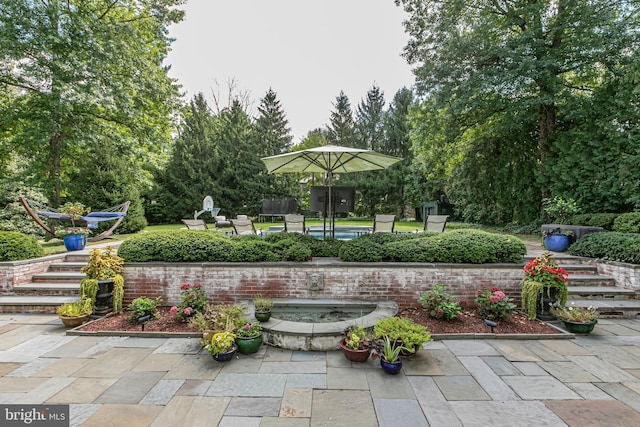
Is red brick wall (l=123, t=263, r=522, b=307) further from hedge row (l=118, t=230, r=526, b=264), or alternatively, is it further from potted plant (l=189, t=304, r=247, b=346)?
potted plant (l=189, t=304, r=247, b=346)

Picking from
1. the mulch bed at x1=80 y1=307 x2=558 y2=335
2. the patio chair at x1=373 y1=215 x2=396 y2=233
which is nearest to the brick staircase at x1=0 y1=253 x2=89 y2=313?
the mulch bed at x1=80 y1=307 x2=558 y2=335

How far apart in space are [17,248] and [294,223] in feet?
18.5

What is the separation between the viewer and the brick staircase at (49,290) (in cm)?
484

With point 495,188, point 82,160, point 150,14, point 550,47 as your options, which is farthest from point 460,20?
point 82,160

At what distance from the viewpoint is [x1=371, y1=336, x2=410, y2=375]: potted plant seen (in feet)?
9.90

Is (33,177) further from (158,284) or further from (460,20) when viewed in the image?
(460,20)

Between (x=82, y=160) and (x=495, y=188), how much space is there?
674 inches

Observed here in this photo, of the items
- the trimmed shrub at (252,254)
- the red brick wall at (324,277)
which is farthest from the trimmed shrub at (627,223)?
the trimmed shrub at (252,254)

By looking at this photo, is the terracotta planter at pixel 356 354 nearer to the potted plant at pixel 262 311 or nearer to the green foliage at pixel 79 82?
the potted plant at pixel 262 311

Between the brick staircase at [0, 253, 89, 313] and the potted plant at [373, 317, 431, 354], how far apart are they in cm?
522

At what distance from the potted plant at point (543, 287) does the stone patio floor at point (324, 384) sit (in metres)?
0.58

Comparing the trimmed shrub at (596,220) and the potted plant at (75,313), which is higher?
the trimmed shrub at (596,220)

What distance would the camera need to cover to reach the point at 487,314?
4.39 metres

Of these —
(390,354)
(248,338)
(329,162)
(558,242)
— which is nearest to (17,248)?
(248,338)
